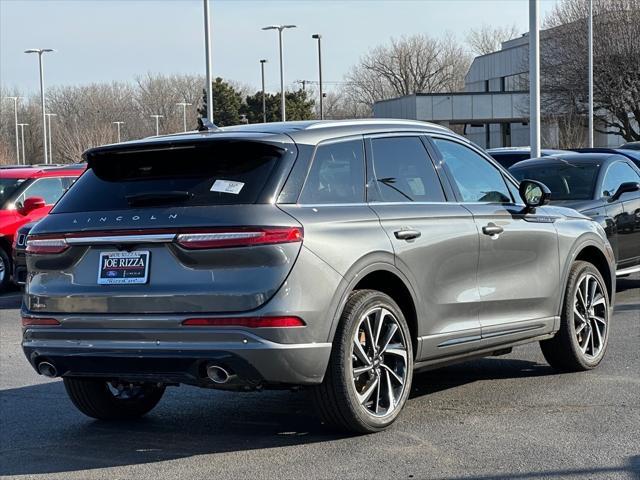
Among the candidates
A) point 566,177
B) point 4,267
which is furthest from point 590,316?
point 4,267

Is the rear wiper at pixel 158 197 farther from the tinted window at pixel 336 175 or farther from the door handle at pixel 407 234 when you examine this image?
the door handle at pixel 407 234

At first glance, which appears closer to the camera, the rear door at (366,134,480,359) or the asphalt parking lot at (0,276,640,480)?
the asphalt parking lot at (0,276,640,480)

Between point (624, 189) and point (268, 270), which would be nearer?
point (268, 270)

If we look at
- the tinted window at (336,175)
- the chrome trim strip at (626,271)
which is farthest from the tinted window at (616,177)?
the tinted window at (336,175)

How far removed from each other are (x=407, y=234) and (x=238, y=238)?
4.26ft

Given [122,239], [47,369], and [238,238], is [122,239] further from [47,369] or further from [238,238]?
[47,369]

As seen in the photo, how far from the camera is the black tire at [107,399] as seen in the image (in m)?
6.82

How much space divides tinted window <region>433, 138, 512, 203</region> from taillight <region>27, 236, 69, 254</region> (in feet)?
8.56

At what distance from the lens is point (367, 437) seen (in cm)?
617

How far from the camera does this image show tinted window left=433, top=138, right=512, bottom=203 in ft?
23.7

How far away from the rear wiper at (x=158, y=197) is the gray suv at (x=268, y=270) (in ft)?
0.04

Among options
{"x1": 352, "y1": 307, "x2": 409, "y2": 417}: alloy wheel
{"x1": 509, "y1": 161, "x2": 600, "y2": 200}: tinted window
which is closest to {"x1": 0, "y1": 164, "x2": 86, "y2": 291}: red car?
{"x1": 509, "y1": 161, "x2": 600, "y2": 200}: tinted window

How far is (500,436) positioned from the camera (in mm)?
6117

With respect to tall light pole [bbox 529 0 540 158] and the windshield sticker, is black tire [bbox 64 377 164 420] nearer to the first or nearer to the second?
the windshield sticker
